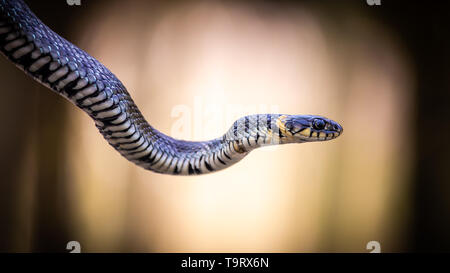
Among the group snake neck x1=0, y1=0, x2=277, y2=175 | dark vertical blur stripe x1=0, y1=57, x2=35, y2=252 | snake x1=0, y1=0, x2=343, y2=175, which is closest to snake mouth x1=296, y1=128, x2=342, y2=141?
snake x1=0, y1=0, x2=343, y2=175

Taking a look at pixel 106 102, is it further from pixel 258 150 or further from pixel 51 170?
pixel 51 170

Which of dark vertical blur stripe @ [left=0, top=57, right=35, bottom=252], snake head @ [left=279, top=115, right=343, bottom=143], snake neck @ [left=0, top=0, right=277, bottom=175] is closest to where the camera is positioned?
snake neck @ [left=0, top=0, right=277, bottom=175]

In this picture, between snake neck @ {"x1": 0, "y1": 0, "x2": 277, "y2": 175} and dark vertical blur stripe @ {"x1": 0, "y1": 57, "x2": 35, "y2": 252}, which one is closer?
snake neck @ {"x1": 0, "y1": 0, "x2": 277, "y2": 175}

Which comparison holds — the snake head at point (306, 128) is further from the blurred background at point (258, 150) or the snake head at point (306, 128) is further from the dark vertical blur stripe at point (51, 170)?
the dark vertical blur stripe at point (51, 170)

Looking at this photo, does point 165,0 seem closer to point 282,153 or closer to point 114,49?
point 114,49

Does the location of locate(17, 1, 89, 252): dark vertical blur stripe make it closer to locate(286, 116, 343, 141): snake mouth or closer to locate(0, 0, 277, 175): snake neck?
locate(0, 0, 277, 175): snake neck
